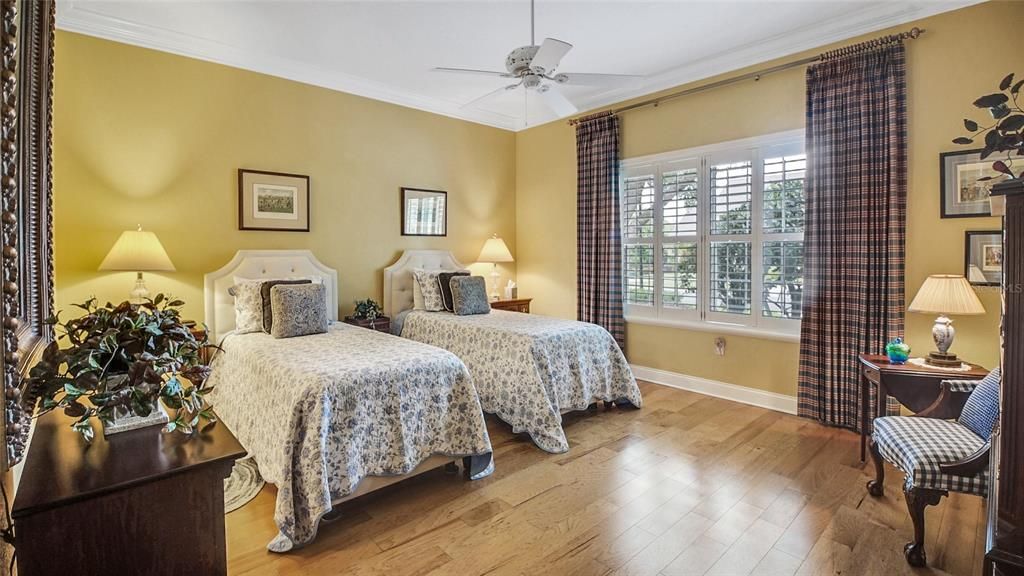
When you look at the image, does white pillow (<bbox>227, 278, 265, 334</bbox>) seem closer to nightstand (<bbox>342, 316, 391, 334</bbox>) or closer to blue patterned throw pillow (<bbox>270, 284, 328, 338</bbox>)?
blue patterned throw pillow (<bbox>270, 284, 328, 338</bbox>)

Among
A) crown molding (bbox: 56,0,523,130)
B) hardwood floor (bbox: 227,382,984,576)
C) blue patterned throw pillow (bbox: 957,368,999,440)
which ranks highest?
crown molding (bbox: 56,0,523,130)

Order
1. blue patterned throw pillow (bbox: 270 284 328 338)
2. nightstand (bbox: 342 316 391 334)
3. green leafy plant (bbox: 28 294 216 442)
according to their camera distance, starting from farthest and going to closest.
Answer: nightstand (bbox: 342 316 391 334)
blue patterned throw pillow (bbox: 270 284 328 338)
green leafy plant (bbox: 28 294 216 442)

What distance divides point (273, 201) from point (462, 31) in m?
2.12

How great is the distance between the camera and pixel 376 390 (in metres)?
2.52

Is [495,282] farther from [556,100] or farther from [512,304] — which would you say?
[556,100]

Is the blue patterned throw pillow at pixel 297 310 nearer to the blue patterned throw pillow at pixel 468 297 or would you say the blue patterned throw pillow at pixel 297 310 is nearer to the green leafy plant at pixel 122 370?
the blue patterned throw pillow at pixel 468 297

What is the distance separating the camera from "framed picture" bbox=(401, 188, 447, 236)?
200 inches

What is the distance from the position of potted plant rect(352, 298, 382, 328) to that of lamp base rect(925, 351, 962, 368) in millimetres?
4039

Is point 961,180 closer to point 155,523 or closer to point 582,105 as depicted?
point 582,105

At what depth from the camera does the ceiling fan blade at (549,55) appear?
2.63 meters

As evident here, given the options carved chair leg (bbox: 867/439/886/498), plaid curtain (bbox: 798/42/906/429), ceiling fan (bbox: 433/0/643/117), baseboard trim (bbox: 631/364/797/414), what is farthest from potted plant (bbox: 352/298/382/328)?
carved chair leg (bbox: 867/439/886/498)

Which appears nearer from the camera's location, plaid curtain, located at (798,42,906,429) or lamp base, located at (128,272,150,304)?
plaid curtain, located at (798,42,906,429)

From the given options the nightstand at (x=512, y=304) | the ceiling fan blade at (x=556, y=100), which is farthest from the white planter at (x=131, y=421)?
the nightstand at (x=512, y=304)

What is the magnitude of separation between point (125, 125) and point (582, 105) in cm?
401
